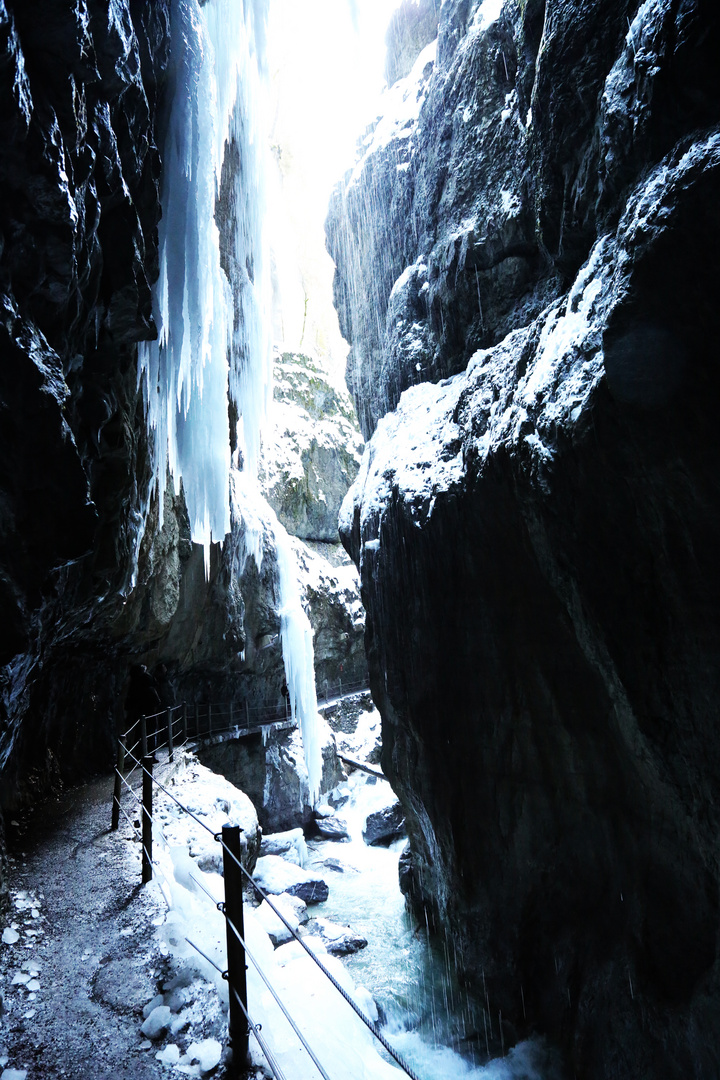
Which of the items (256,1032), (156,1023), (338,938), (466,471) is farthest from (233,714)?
(256,1032)

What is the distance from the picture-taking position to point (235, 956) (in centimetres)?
280

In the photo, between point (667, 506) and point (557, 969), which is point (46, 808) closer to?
point (557, 969)

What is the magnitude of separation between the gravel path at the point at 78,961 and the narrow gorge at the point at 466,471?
107 mm

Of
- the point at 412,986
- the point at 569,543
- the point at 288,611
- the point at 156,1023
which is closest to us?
the point at 156,1023

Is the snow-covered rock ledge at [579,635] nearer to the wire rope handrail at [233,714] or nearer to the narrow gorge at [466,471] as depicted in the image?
the narrow gorge at [466,471]

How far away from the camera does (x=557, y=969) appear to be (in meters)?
7.20

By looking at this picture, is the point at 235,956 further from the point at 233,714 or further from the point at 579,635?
the point at 233,714

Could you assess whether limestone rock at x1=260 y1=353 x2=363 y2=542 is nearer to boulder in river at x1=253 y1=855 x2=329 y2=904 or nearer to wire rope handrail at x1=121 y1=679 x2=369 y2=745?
wire rope handrail at x1=121 y1=679 x2=369 y2=745

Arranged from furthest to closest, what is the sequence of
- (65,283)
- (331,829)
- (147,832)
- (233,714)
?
(233,714) → (331,829) → (147,832) → (65,283)

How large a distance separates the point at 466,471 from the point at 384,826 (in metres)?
14.2

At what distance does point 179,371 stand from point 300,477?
22942mm

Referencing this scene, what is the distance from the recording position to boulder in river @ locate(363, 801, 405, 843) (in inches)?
717

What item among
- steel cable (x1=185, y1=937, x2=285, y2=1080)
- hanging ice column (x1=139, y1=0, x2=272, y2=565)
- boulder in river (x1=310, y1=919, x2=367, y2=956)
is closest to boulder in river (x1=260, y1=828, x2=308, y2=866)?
boulder in river (x1=310, y1=919, x2=367, y2=956)

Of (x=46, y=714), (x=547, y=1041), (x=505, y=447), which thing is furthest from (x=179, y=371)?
(x=547, y=1041)
